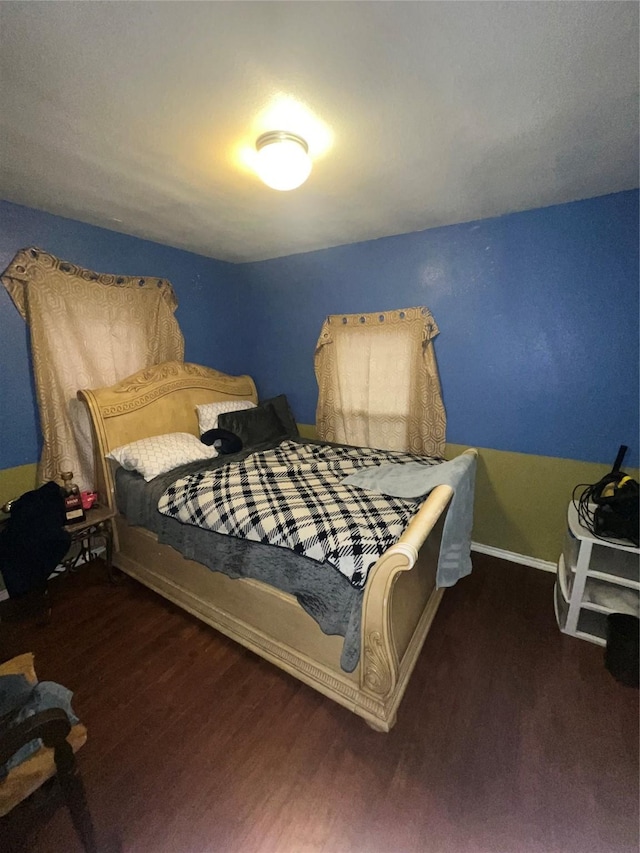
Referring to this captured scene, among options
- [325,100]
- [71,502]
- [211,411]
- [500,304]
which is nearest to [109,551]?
[71,502]

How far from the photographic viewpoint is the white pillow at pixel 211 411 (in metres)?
A: 2.78

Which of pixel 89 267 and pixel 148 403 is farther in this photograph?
pixel 148 403

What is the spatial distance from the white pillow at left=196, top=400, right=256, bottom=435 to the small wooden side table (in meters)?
0.88

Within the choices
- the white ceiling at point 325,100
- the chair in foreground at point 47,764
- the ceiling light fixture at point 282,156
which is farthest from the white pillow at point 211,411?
the chair in foreground at point 47,764

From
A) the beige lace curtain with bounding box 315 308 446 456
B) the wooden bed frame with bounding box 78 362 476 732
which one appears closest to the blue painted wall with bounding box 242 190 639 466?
the beige lace curtain with bounding box 315 308 446 456

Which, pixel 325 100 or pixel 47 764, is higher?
pixel 325 100

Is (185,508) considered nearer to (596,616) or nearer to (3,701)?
(3,701)

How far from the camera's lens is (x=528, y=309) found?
7.17 ft

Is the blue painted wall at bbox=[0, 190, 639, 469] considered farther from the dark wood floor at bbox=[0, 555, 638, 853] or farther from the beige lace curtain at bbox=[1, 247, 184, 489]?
the dark wood floor at bbox=[0, 555, 638, 853]

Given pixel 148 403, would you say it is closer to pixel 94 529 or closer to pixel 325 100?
pixel 94 529

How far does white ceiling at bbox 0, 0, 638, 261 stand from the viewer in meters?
0.85

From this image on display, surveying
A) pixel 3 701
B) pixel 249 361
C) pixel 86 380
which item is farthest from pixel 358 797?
pixel 249 361

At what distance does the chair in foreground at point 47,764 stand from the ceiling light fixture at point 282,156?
190 centimetres

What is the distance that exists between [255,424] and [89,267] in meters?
1.64
